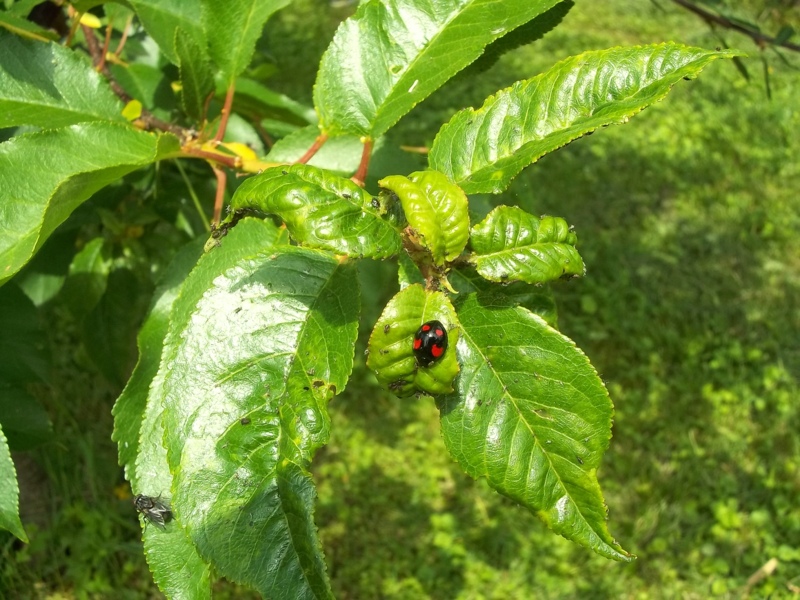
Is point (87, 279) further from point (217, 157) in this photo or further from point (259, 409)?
point (259, 409)

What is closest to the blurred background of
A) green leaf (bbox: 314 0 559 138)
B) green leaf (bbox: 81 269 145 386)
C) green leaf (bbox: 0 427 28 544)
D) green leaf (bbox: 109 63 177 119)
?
green leaf (bbox: 81 269 145 386)

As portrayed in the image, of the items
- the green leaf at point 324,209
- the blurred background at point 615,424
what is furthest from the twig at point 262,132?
the green leaf at point 324,209

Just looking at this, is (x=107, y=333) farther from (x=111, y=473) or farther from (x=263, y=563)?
(x=111, y=473)

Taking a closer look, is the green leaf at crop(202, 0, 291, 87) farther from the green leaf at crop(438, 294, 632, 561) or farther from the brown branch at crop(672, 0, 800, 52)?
the brown branch at crop(672, 0, 800, 52)

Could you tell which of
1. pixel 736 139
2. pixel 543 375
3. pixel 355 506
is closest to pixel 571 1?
pixel 543 375

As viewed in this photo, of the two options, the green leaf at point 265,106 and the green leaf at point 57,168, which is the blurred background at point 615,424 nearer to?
the green leaf at point 265,106

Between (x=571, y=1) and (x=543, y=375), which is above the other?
(x=571, y=1)
